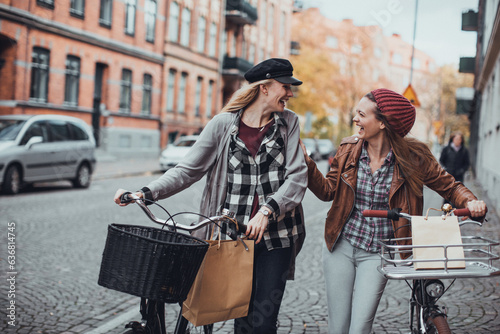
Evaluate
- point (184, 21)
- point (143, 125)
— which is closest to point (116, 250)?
point (143, 125)

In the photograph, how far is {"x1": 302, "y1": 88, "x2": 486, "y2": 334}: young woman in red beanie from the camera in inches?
125

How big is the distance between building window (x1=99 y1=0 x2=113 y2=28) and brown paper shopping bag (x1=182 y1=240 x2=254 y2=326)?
2449cm

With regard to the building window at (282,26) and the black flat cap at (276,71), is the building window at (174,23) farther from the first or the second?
the black flat cap at (276,71)

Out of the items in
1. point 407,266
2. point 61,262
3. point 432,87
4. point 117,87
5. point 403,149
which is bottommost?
point 61,262

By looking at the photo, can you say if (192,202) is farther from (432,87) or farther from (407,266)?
(432,87)

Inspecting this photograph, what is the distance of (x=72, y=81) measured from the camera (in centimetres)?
2412

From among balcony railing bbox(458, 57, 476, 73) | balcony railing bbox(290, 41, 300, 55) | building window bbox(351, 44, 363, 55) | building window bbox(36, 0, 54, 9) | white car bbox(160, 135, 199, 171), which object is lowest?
white car bbox(160, 135, 199, 171)

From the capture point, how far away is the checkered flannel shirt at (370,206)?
10.5 feet

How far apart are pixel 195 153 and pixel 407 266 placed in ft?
4.09

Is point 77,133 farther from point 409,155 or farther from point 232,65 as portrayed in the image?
point 232,65

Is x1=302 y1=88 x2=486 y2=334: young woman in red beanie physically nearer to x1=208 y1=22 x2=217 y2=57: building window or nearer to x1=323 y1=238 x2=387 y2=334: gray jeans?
x1=323 y1=238 x2=387 y2=334: gray jeans

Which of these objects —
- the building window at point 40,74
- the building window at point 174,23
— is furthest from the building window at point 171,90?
the building window at point 40,74

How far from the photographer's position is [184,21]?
32406 millimetres

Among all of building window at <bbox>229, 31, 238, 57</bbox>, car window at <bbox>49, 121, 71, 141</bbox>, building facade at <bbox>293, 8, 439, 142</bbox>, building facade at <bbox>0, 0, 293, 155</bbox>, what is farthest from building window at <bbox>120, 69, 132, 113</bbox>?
building window at <bbox>229, 31, 238, 57</bbox>
